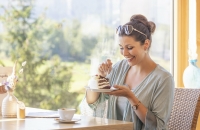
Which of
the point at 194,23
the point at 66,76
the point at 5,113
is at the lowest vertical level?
the point at 5,113

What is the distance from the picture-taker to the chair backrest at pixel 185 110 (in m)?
2.53

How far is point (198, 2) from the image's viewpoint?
149 inches

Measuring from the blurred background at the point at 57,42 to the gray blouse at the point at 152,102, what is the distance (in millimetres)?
907

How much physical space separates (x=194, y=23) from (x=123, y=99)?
1489 millimetres

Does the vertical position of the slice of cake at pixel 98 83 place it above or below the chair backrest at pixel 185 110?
above

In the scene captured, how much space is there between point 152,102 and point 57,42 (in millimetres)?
1409

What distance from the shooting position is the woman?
94.3 inches

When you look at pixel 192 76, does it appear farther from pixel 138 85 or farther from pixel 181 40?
pixel 138 85

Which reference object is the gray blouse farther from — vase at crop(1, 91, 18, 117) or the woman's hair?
vase at crop(1, 91, 18, 117)

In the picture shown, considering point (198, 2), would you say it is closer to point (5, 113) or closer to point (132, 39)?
point (132, 39)

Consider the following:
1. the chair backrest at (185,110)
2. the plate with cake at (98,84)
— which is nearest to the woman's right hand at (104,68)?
the plate with cake at (98,84)

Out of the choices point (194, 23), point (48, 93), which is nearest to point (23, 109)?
point (48, 93)

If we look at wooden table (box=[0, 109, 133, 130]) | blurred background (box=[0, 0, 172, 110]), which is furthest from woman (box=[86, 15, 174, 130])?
blurred background (box=[0, 0, 172, 110])

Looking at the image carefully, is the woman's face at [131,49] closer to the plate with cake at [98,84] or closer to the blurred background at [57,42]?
the plate with cake at [98,84]
